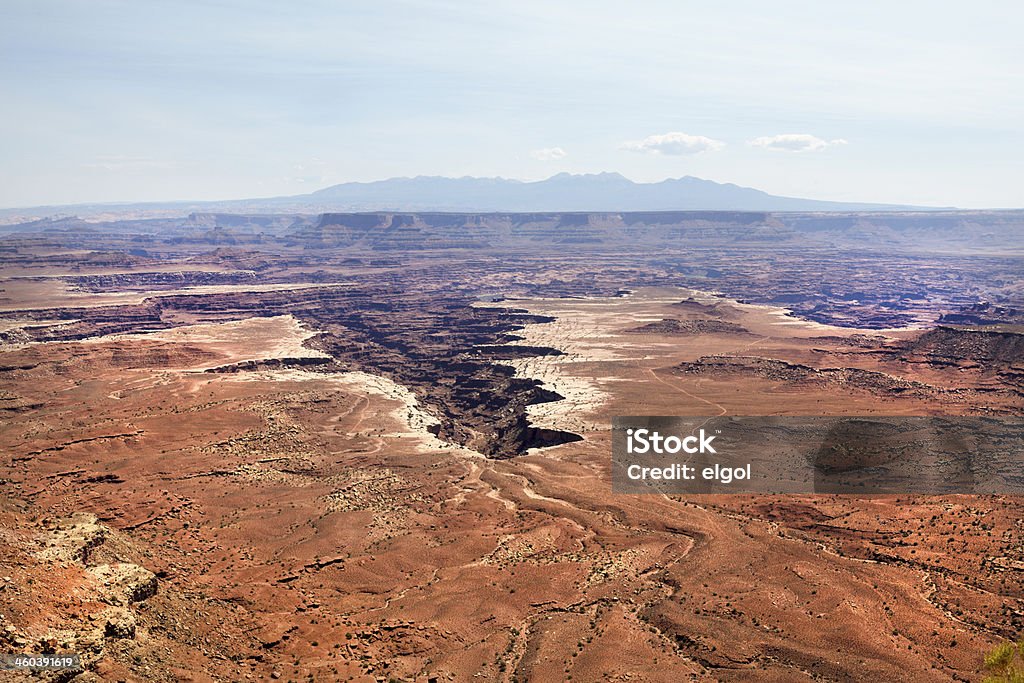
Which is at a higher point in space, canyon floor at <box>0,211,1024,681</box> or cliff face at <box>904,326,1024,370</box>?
cliff face at <box>904,326,1024,370</box>

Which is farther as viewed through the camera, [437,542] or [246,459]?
[246,459]

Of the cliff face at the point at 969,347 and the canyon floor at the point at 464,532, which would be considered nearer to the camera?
the canyon floor at the point at 464,532

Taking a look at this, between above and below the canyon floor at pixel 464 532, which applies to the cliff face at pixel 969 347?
above

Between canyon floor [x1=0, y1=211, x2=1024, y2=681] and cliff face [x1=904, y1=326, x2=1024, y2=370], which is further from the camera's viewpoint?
cliff face [x1=904, y1=326, x2=1024, y2=370]

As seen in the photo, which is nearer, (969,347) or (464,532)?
(464,532)

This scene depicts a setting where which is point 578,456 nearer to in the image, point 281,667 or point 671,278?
point 281,667

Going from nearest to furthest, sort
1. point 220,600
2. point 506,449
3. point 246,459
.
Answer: point 220,600, point 246,459, point 506,449

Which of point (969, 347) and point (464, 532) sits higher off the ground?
point (969, 347)

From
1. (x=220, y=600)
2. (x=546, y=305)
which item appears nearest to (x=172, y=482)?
(x=220, y=600)
